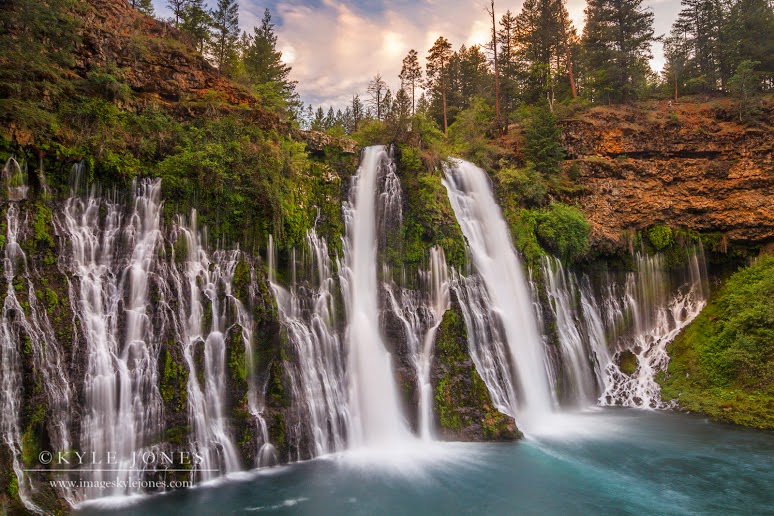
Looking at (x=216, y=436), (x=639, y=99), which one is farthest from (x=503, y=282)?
(x=639, y=99)

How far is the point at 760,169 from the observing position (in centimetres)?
2281

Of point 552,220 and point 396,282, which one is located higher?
point 552,220

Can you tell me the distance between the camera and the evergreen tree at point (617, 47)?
27031 mm

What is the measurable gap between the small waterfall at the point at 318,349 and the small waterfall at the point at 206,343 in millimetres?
1876

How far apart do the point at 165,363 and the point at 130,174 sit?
5830 millimetres

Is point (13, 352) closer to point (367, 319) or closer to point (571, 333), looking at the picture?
point (367, 319)

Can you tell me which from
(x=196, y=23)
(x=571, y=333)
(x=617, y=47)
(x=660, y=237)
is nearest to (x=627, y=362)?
(x=571, y=333)

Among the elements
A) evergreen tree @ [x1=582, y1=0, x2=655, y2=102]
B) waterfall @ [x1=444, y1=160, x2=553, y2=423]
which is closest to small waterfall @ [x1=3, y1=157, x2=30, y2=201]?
waterfall @ [x1=444, y1=160, x2=553, y2=423]

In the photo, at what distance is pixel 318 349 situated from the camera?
13.7 meters

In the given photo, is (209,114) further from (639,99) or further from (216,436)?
(639,99)

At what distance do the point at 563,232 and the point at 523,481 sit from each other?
42.4ft

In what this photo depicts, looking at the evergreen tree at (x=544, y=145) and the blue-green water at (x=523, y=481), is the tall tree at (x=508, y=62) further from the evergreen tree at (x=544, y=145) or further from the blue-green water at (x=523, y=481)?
the blue-green water at (x=523, y=481)

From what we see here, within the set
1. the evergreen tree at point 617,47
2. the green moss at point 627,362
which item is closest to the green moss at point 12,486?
the green moss at point 627,362

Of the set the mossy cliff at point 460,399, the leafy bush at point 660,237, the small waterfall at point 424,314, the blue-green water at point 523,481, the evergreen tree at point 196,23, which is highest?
the evergreen tree at point 196,23
